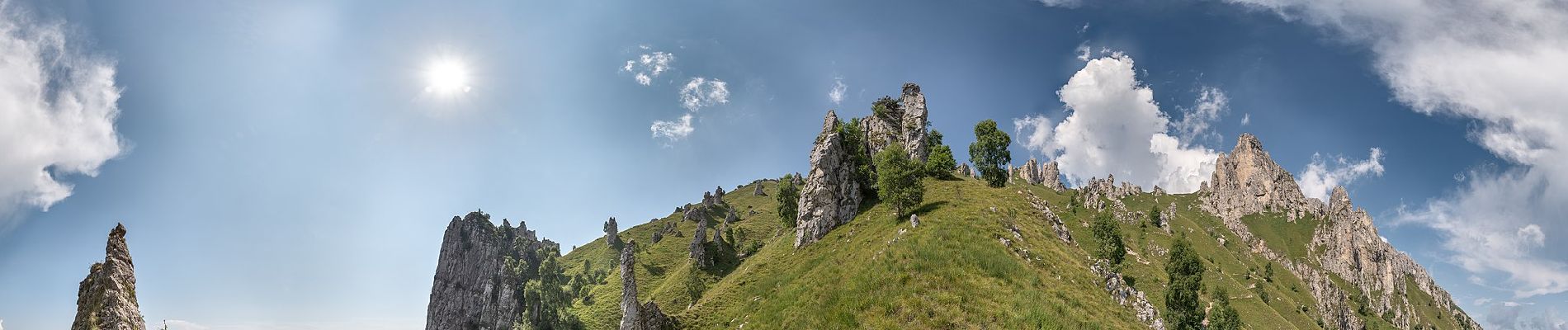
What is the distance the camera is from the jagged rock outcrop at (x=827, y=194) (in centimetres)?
7000

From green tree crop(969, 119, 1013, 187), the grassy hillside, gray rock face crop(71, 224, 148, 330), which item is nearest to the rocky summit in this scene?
the grassy hillside

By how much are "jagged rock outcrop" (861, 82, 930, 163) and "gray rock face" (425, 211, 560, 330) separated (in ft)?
319

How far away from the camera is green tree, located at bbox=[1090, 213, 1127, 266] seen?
94.3 metres

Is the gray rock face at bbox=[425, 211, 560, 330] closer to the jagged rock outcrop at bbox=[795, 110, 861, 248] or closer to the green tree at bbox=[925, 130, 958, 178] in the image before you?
the jagged rock outcrop at bbox=[795, 110, 861, 248]

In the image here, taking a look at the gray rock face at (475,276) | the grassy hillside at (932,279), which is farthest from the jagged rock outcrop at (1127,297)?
the gray rock face at (475,276)

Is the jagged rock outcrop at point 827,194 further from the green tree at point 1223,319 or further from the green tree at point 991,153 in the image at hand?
the green tree at point 1223,319

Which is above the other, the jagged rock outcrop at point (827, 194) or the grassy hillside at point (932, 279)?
the jagged rock outcrop at point (827, 194)

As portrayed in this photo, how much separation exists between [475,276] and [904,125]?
401 ft

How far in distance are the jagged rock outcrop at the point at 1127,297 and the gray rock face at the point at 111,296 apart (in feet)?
175

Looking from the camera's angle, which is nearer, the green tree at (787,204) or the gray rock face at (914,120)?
the gray rock face at (914,120)

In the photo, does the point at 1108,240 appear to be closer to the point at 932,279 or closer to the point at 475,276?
the point at 932,279

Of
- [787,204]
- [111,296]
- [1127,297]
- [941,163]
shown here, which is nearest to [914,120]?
[941,163]

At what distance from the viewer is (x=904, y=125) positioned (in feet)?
316

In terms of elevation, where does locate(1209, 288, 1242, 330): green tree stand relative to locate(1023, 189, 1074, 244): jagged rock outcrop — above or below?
below
